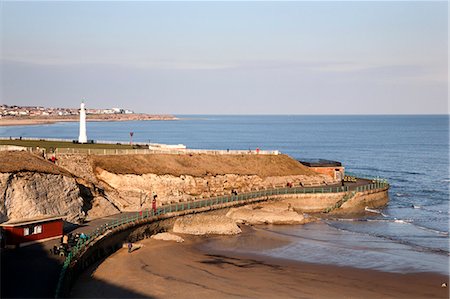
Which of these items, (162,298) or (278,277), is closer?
(162,298)

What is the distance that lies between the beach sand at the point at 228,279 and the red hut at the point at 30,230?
12.0 feet

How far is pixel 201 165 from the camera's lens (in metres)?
65.2

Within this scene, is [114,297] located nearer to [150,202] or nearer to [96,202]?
[96,202]

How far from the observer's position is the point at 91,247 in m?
38.2

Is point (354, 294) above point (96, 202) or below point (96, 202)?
below

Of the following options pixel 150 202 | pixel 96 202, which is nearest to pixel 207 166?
pixel 150 202

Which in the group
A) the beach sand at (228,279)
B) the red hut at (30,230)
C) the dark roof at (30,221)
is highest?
the dark roof at (30,221)

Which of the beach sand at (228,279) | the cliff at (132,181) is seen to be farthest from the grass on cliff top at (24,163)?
the beach sand at (228,279)

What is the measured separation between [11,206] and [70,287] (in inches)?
500

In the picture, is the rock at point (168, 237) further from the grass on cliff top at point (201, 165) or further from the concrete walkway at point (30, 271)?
the grass on cliff top at point (201, 165)

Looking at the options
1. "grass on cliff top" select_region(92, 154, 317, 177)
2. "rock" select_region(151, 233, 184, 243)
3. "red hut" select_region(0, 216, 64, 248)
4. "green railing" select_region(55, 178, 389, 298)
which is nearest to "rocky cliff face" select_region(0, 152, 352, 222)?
"grass on cliff top" select_region(92, 154, 317, 177)

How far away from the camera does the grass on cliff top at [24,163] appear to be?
4509 cm

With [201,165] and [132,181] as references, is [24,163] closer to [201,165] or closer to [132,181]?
[132,181]

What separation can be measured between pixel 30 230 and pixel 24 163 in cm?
1103
